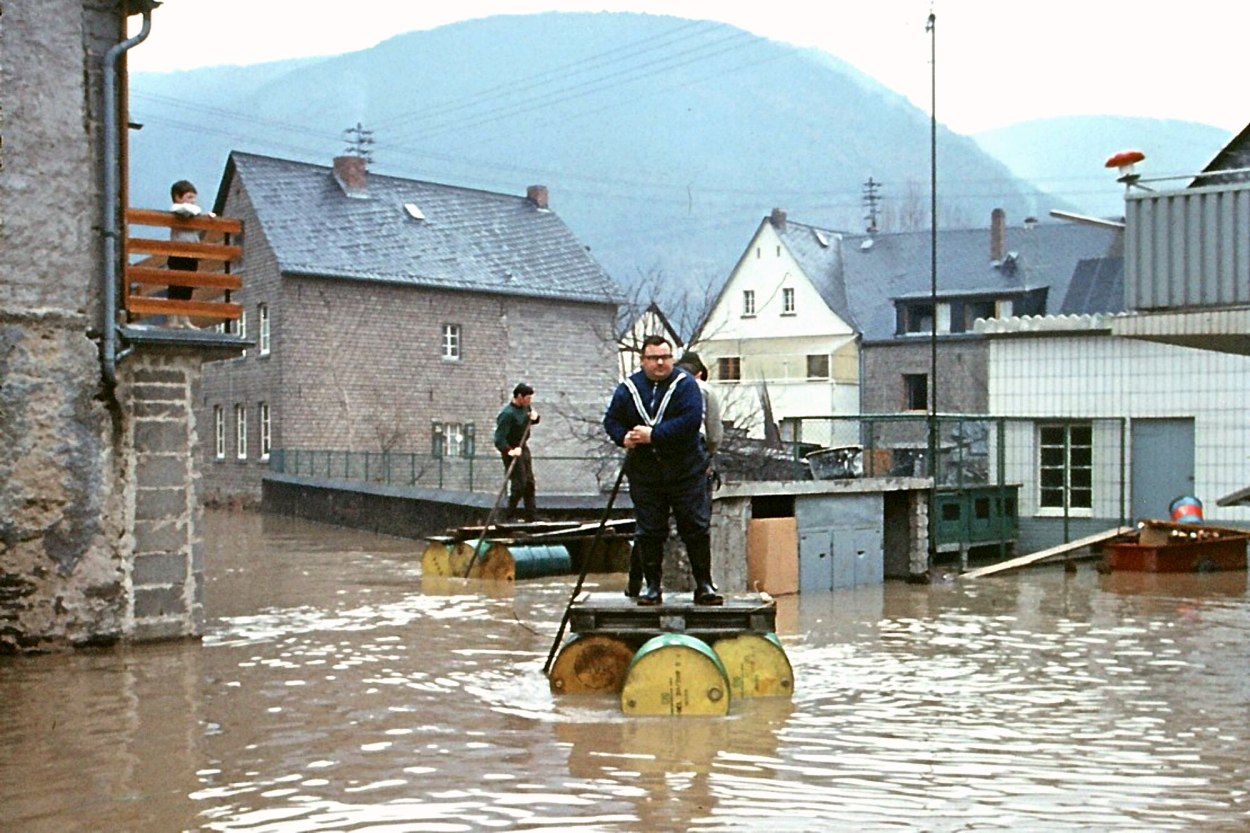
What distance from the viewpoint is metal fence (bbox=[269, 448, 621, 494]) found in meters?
31.8

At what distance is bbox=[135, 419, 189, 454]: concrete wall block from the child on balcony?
1025mm

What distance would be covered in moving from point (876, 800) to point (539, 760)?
1892mm

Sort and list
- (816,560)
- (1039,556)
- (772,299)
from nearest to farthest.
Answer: (816,560) → (1039,556) → (772,299)

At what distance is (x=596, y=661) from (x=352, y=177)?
37020 mm

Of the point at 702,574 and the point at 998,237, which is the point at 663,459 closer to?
the point at 702,574

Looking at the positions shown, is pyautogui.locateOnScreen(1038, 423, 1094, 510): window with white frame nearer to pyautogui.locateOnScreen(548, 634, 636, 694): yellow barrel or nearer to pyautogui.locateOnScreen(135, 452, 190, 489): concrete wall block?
pyautogui.locateOnScreen(135, 452, 190, 489): concrete wall block

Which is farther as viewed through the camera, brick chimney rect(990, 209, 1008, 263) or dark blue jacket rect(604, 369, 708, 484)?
brick chimney rect(990, 209, 1008, 263)

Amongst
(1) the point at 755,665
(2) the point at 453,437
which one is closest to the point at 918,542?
(1) the point at 755,665

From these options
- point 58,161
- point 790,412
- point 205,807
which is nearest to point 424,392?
point 790,412

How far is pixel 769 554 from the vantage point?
17.2m

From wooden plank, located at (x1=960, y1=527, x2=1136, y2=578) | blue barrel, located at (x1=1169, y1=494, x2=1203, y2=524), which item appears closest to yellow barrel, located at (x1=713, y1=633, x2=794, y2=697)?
wooden plank, located at (x1=960, y1=527, x2=1136, y2=578)

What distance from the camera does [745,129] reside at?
19275 centimetres

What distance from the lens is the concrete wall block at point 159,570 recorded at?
13.0 metres

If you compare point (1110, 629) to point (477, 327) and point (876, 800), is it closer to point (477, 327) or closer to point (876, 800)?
point (876, 800)
